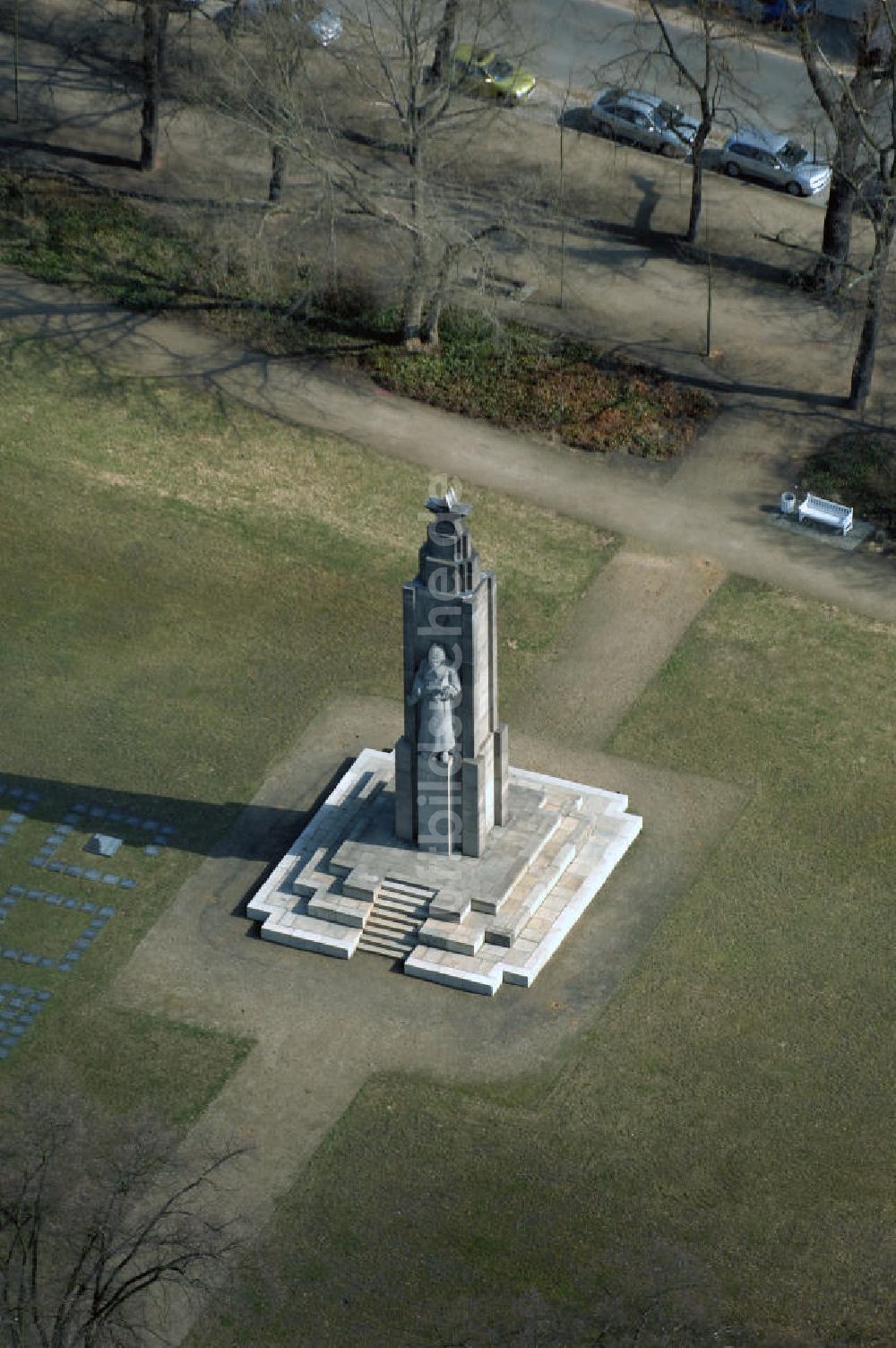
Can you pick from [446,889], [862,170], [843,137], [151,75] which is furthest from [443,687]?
[151,75]

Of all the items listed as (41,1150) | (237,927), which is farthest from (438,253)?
(41,1150)

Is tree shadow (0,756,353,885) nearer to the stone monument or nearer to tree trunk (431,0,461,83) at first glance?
the stone monument

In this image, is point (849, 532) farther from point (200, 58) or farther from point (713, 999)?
point (200, 58)

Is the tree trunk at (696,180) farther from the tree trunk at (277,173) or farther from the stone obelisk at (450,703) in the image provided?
the stone obelisk at (450,703)

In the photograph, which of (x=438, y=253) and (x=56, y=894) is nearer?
(x=56, y=894)

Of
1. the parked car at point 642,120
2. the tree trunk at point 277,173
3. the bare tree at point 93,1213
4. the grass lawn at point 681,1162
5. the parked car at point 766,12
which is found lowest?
the bare tree at point 93,1213

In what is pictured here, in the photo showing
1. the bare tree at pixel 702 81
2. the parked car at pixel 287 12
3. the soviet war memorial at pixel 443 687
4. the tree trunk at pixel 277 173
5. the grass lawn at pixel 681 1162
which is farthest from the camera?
the tree trunk at pixel 277 173

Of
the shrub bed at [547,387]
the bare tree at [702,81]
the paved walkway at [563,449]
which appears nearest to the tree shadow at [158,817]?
the paved walkway at [563,449]
